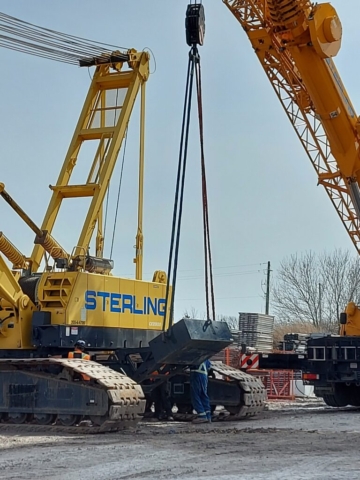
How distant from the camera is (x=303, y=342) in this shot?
24.8 m

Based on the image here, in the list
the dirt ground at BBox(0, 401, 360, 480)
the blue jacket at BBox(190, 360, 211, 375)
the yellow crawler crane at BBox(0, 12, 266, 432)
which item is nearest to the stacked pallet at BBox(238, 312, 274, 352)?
the yellow crawler crane at BBox(0, 12, 266, 432)

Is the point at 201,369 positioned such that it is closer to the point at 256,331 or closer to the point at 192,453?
the point at 192,453

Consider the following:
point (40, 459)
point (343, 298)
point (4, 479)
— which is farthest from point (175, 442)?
point (343, 298)

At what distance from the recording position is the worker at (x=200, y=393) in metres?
16.6

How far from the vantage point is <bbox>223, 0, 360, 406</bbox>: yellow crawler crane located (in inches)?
770

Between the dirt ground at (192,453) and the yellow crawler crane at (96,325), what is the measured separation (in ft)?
2.82

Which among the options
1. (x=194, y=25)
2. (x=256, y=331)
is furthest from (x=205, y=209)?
(x=256, y=331)

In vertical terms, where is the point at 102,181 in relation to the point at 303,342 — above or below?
above

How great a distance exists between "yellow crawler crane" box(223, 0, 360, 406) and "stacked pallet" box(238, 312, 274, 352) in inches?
302

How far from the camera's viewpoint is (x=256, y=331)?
29531 millimetres

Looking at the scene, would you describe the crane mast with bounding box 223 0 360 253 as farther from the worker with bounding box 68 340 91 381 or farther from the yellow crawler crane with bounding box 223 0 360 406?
the worker with bounding box 68 340 91 381

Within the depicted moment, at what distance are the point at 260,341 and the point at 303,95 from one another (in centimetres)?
1092

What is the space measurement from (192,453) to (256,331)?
1818 centimetres

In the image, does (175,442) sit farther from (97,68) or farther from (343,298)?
(343,298)
